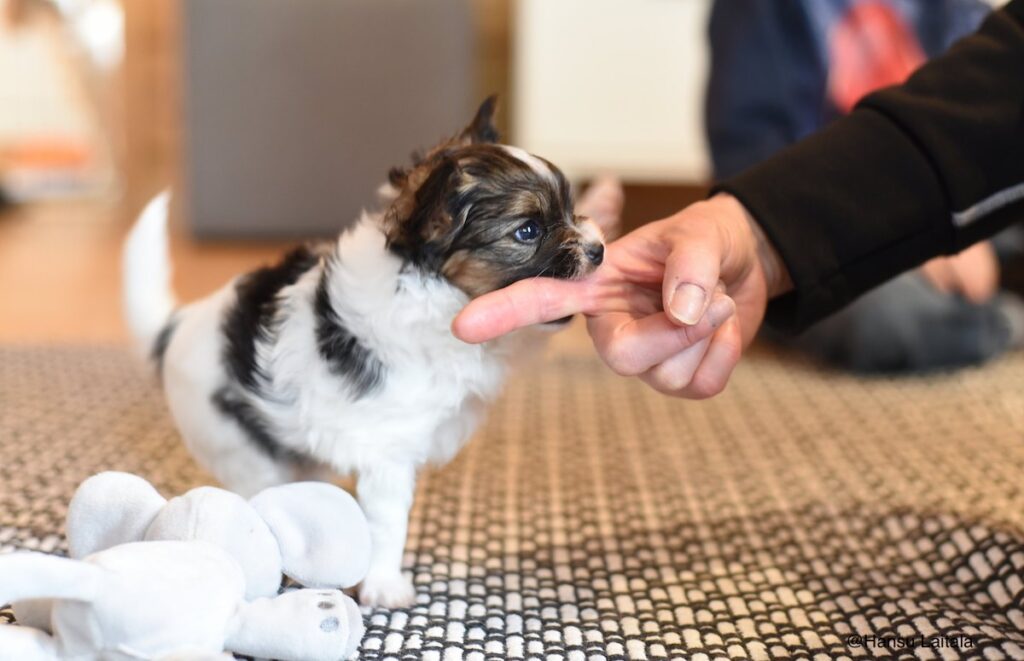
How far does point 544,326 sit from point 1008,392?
149 cm

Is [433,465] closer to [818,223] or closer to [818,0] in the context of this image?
[818,223]

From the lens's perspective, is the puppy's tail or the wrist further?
the puppy's tail

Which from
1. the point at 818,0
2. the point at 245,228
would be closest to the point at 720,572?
the point at 818,0

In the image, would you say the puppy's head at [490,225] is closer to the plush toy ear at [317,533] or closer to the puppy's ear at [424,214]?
the puppy's ear at [424,214]

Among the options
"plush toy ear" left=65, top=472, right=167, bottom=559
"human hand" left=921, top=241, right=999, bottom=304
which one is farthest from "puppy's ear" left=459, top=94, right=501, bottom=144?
"human hand" left=921, top=241, right=999, bottom=304

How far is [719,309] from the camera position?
104cm

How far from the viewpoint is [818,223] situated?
Answer: 3.98 feet

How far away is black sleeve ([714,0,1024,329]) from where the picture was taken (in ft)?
3.98

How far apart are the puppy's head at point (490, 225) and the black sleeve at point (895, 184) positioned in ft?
0.75

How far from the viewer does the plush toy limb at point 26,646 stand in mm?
798

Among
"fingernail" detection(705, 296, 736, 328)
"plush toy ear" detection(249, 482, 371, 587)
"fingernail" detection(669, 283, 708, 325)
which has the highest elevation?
"fingernail" detection(669, 283, 708, 325)

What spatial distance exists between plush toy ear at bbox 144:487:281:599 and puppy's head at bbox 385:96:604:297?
1.18 feet

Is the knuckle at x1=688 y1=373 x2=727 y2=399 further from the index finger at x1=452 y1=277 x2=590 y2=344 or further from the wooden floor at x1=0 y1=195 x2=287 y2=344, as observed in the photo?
the wooden floor at x1=0 y1=195 x2=287 y2=344

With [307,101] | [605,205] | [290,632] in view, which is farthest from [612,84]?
[290,632]
